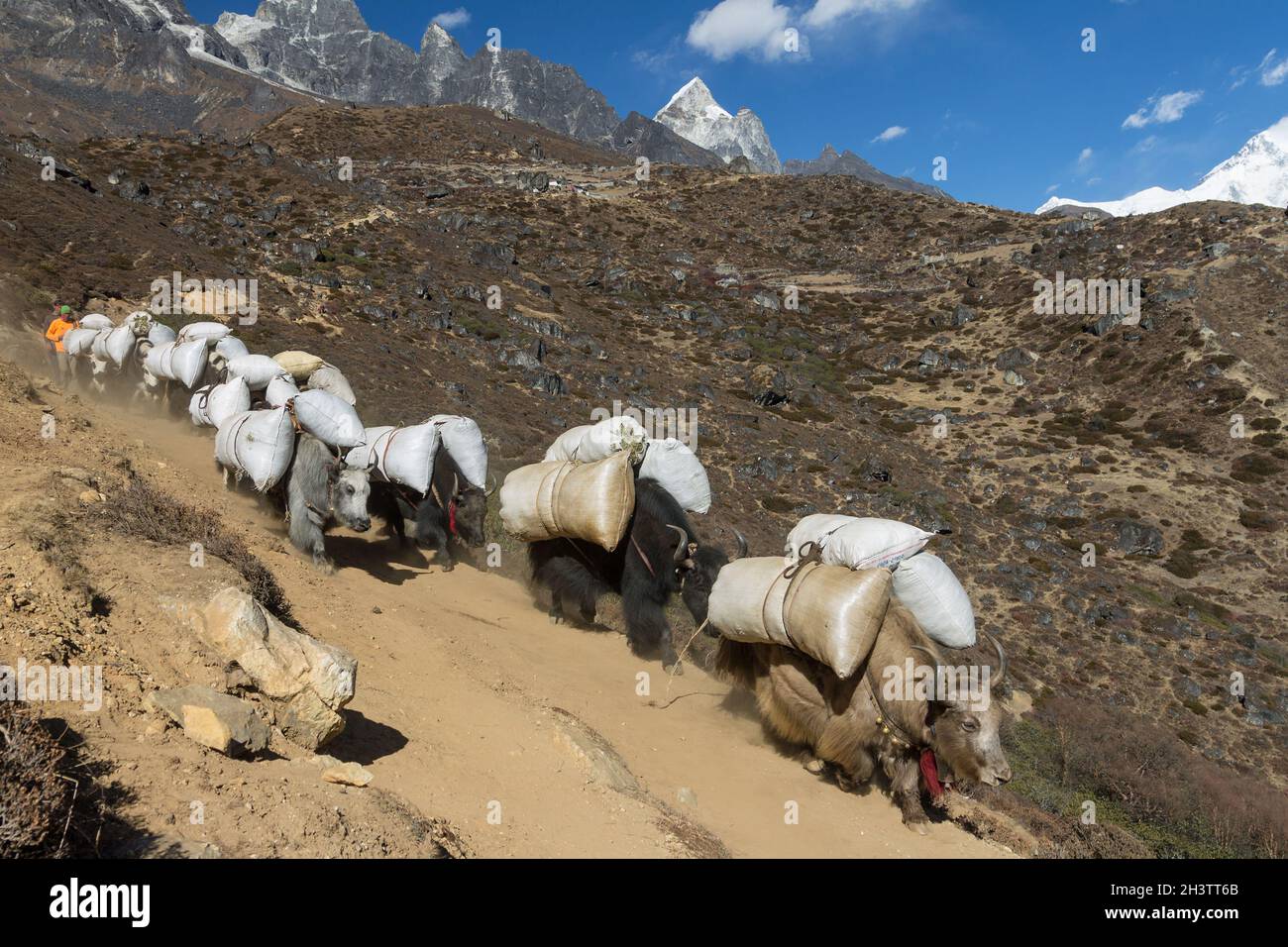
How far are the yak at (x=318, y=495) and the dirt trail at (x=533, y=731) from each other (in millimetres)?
294

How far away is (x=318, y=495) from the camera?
7789 mm

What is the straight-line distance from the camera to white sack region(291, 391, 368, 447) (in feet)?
26.1

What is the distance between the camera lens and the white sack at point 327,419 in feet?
26.1

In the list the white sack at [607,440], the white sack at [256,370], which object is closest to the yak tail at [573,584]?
the white sack at [607,440]

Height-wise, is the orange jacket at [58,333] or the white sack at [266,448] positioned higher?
the orange jacket at [58,333]

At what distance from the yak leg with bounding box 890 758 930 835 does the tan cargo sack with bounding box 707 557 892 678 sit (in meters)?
0.89

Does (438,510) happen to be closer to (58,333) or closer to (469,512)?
(469,512)

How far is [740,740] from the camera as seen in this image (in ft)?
20.4

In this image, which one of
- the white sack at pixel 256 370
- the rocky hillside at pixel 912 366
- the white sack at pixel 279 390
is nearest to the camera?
the white sack at pixel 279 390

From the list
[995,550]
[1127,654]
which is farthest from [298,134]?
[1127,654]

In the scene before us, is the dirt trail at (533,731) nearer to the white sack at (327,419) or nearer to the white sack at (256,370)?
the white sack at (327,419)

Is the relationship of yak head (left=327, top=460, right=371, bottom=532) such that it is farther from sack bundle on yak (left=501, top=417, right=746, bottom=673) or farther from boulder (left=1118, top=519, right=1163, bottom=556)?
boulder (left=1118, top=519, right=1163, bottom=556)

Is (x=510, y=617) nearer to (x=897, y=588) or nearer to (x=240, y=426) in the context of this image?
(x=240, y=426)

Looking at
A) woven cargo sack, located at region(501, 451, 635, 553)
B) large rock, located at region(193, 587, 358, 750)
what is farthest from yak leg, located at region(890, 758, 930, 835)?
large rock, located at region(193, 587, 358, 750)
